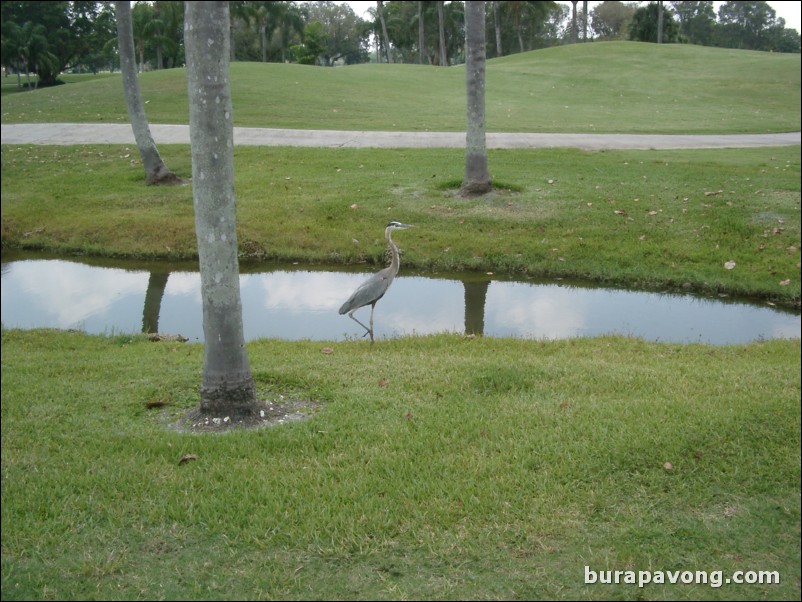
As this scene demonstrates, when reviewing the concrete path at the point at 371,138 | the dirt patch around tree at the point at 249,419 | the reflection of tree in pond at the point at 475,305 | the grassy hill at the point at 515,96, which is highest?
the grassy hill at the point at 515,96

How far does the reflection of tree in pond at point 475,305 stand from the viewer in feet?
33.2

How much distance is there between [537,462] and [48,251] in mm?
11417

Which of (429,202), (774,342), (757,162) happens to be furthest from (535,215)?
(757,162)

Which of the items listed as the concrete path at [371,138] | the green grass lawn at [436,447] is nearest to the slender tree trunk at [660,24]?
the concrete path at [371,138]

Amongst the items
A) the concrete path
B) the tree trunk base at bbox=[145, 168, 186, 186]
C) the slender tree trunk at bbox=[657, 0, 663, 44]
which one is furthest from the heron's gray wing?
the slender tree trunk at bbox=[657, 0, 663, 44]

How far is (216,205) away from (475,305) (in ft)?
19.4

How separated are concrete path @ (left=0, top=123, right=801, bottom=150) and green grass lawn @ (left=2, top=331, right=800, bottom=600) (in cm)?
1557

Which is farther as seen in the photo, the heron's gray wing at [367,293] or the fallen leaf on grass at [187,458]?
the heron's gray wing at [367,293]

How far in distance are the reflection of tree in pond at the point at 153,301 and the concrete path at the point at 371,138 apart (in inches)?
389

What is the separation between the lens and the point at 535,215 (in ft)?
46.9

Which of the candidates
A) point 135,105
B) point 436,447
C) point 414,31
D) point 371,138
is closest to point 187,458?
point 436,447

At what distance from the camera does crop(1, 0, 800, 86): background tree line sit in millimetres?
32125

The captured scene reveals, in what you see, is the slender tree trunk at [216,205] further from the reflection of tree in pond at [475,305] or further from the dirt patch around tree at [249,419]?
the reflection of tree in pond at [475,305]

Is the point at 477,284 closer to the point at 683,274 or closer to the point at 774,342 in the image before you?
the point at 683,274
